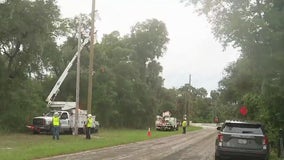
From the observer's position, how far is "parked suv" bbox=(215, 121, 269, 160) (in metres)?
18.1

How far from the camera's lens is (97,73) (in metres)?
65.4

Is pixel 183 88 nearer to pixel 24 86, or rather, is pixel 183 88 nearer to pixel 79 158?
pixel 24 86

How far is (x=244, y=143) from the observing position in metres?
18.2

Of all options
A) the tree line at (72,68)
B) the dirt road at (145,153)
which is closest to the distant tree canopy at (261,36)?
the dirt road at (145,153)

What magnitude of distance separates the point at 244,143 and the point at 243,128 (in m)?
0.59

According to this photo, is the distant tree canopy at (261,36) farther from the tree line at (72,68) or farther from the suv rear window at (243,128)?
the tree line at (72,68)

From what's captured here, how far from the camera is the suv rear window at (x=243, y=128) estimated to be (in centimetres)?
1828

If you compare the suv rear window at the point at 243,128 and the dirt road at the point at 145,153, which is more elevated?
the suv rear window at the point at 243,128

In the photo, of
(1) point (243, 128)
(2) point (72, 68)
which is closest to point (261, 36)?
(1) point (243, 128)

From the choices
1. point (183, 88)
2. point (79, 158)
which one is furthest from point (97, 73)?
point (183, 88)

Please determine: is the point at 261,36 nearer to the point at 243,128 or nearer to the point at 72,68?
the point at 243,128

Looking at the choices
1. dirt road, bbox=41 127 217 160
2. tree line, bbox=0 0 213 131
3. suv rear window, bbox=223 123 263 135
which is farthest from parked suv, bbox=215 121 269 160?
tree line, bbox=0 0 213 131

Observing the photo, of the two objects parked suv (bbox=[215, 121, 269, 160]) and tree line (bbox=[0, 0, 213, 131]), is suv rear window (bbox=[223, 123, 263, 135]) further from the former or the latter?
tree line (bbox=[0, 0, 213, 131])

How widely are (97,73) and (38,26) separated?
76.1 ft
